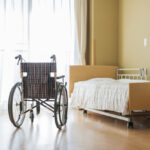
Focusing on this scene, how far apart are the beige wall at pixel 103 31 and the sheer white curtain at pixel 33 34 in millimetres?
374

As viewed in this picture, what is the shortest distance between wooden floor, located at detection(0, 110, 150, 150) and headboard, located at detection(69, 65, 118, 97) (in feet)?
3.03

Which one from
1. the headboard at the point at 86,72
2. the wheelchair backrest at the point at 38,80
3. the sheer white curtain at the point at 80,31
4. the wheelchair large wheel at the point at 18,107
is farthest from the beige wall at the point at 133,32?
the wheelchair large wheel at the point at 18,107

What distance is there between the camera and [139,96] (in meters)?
2.50

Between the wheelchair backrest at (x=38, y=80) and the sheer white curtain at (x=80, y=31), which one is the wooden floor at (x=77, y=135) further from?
the sheer white curtain at (x=80, y=31)

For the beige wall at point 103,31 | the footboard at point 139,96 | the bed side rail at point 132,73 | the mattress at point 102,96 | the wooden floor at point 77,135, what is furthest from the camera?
the beige wall at point 103,31

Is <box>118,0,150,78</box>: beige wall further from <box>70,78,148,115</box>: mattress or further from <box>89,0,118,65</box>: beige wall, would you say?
<box>70,78,148,115</box>: mattress

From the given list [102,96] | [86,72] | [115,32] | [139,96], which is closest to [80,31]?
[115,32]

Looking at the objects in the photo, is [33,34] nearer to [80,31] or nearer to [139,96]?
[80,31]

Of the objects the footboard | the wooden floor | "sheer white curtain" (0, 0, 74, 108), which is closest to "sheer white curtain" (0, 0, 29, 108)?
"sheer white curtain" (0, 0, 74, 108)

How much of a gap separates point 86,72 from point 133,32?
1010 millimetres

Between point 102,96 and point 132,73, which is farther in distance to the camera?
point 132,73

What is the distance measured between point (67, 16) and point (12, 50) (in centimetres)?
113

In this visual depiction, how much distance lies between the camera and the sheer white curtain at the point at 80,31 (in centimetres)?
415

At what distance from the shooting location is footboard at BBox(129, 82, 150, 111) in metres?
2.44
